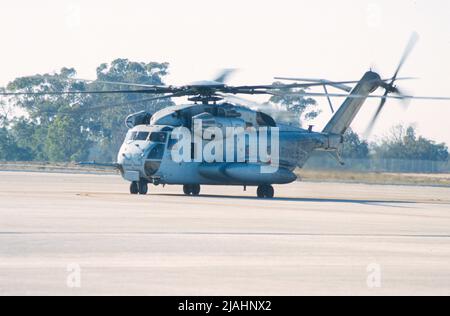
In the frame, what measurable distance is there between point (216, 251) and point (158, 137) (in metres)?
23.9

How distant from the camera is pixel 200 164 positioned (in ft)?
146

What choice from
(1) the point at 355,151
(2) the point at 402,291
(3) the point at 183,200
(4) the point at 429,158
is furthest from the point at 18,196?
(4) the point at 429,158

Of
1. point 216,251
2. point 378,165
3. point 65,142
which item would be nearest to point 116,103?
point 65,142

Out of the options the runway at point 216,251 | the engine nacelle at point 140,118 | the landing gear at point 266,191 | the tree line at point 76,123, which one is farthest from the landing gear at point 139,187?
the tree line at point 76,123

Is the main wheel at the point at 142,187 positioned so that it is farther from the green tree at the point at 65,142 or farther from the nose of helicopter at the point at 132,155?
the green tree at the point at 65,142

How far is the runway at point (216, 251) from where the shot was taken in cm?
1463

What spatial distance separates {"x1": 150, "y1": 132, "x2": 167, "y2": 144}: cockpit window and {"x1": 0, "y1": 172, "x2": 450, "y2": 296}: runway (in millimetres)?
9312

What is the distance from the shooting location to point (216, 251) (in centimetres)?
1942

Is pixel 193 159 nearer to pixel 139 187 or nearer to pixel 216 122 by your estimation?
pixel 216 122

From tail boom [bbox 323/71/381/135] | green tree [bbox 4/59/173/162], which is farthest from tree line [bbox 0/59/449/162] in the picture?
tail boom [bbox 323/71/381/135]

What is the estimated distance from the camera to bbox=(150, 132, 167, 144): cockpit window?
141 feet

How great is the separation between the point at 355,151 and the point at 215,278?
58388 mm

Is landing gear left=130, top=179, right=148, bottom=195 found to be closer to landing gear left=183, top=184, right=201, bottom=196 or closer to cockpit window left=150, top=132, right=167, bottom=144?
cockpit window left=150, top=132, right=167, bottom=144
